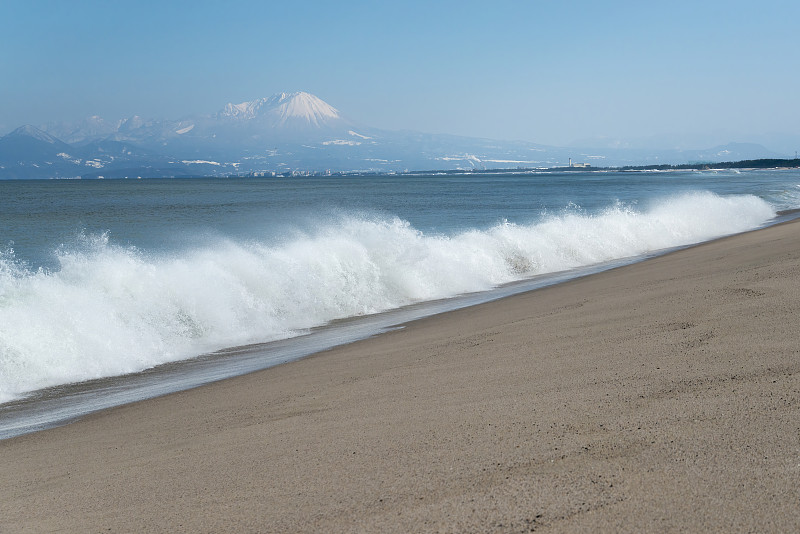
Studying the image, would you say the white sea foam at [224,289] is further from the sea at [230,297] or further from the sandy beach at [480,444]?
the sandy beach at [480,444]

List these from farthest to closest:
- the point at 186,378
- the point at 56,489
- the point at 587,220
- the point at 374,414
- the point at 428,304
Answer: the point at 587,220, the point at 428,304, the point at 186,378, the point at 374,414, the point at 56,489

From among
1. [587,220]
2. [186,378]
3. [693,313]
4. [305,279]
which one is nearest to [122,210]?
[587,220]

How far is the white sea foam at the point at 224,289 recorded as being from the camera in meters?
9.70

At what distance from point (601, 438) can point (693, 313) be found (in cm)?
393

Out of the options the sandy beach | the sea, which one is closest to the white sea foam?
the sea

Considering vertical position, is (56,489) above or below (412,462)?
below

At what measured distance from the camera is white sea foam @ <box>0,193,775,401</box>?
970 cm

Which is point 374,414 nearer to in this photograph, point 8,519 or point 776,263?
point 8,519

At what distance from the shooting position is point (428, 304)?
14867 mm

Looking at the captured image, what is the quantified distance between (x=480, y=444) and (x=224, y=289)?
1010 cm

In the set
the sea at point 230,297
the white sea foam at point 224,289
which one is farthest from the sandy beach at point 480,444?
the white sea foam at point 224,289

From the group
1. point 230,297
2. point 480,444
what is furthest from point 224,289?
point 480,444

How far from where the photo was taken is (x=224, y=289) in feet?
44.2

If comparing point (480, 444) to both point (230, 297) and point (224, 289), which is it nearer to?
point (230, 297)
